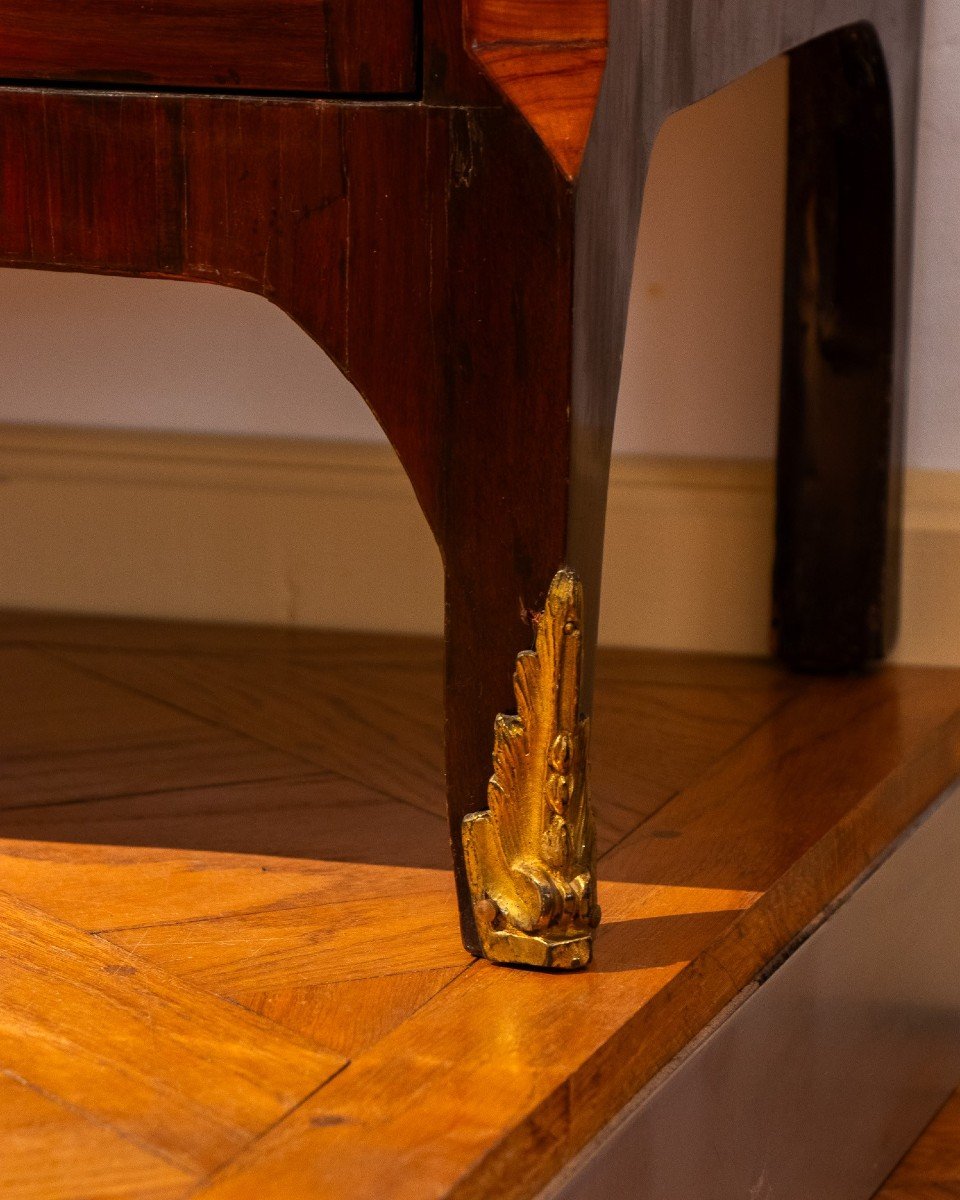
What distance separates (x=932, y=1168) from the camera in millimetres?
812

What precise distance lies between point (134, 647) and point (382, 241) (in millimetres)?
571

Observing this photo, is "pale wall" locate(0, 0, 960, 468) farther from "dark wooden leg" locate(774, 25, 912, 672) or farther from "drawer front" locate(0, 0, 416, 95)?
"drawer front" locate(0, 0, 416, 95)

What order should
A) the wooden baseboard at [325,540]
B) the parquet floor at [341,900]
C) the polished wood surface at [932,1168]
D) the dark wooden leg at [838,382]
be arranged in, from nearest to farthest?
the parquet floor at [341,900], the polished wood surface at [932,1168], the dark wooden leg at [838,382], the wooden baseboard at [325,540]

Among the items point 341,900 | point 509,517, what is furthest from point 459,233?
point 341,900

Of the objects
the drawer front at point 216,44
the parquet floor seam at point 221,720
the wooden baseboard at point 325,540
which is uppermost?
the drawer front at point 216,44

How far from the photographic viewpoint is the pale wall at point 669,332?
1.00 metres

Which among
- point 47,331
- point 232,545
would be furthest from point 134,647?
point 47,331

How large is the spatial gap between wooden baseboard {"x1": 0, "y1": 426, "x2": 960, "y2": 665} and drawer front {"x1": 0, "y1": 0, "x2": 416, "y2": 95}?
1.72 ft

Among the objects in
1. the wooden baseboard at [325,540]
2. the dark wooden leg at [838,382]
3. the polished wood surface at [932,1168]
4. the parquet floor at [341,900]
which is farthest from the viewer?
the wooden baseboard at [325,540]

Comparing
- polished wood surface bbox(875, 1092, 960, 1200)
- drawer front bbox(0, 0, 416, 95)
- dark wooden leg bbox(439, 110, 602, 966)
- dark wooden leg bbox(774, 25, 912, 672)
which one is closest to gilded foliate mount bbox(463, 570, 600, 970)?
dark wooden leg bbox(439, 110, 602, 966)

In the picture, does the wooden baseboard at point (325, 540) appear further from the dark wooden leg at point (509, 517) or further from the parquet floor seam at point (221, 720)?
the dark wooden leg at point (509, 517)

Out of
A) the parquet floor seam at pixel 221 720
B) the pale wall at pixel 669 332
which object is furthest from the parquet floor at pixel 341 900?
the pale wall at pixel 669 332

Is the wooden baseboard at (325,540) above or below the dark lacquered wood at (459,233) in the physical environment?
below

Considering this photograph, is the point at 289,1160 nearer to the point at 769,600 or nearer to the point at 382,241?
the point at 382,241
